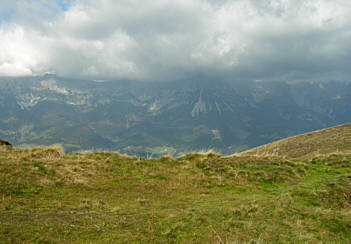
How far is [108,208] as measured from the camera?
902 cm

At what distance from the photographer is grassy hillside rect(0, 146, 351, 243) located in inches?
279

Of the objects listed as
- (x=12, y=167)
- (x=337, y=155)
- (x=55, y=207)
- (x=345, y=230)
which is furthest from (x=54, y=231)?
(x=337, y=155)

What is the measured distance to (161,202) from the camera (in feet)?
34.5

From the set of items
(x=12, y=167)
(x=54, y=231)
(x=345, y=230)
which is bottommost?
(x=345, y=230)

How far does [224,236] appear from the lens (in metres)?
7.26

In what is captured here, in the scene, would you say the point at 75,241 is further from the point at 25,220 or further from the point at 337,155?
the point at 337,155

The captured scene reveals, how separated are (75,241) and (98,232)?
805 mm

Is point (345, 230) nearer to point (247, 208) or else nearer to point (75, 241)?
point (247, 208)

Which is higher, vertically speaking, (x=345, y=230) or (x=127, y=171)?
(x=127, y=171)

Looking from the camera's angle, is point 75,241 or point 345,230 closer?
point 75,241

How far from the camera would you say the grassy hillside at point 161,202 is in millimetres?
7090

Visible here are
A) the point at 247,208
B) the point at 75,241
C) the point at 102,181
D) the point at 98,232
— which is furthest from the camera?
the point at 102,181

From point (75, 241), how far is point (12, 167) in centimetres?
775

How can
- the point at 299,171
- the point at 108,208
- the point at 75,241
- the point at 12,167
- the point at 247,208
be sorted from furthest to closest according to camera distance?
the point at 299,171, the point at 12,167, the point at 247,208, the point at 108,208, the point at 75,241
